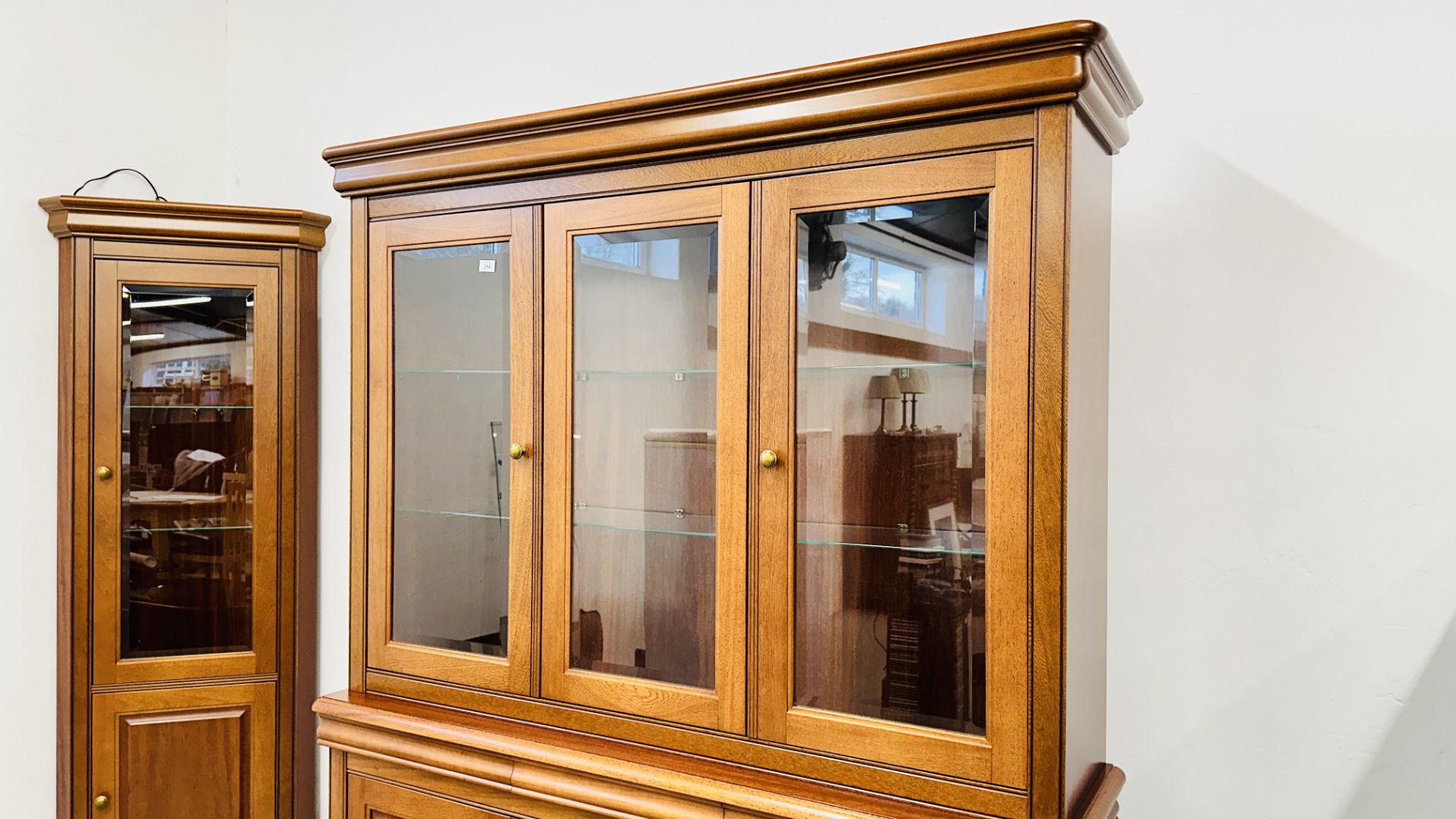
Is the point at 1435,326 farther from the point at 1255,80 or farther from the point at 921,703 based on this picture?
the point at 921,703

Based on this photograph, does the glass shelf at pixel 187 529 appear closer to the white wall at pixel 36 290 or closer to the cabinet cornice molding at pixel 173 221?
the white wall at pixel 36 290

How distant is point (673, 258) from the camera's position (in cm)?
155

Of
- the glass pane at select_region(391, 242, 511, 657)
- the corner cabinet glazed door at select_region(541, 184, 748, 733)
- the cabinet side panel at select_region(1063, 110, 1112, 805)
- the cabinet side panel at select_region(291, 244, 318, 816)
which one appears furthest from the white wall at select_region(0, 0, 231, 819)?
the cabinet side panel at select_region(1063, 110, 1112, 805)

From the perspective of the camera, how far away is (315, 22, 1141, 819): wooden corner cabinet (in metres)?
1.26

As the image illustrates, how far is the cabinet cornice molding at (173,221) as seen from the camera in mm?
2246

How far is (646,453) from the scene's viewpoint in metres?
1.61

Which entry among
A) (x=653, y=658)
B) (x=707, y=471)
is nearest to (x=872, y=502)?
(x=707, y=471)

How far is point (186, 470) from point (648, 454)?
4.78 feet

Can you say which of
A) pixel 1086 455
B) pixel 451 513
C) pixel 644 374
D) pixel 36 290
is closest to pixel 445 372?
pixel 451 513

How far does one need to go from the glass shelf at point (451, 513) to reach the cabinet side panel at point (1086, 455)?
99 centimetres

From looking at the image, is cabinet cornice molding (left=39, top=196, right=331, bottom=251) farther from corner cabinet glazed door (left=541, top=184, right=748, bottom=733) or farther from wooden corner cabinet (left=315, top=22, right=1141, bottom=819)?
corner cabinet glazed door (left=541, top=184, right=748, bottom=733)

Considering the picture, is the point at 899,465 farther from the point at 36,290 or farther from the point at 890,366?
the point at 36,290

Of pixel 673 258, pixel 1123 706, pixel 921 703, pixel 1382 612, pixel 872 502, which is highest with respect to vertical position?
pixel 673 258

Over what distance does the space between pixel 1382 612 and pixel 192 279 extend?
2.59 meters
